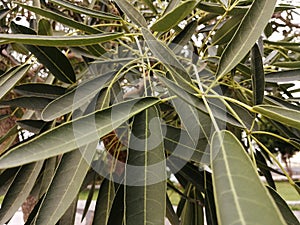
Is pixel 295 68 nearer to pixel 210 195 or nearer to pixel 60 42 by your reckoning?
pixel 210 195

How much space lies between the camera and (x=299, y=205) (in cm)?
482

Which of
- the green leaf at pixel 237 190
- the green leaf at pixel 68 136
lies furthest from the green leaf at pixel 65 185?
the green leaf at pixel 237 190

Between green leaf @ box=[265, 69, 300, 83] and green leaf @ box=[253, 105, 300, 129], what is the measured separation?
0.24 m

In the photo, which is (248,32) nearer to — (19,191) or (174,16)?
(174,16)

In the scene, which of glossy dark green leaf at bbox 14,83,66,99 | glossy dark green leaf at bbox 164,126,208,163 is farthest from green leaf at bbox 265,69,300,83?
glossy dark green leaf at bbox 14,83,66,99

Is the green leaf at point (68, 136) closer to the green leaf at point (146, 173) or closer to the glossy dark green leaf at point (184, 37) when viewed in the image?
the green leaf at point (146, 173)

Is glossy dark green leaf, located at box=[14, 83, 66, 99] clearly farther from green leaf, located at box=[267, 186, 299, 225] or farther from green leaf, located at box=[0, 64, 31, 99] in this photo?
green leaf, located at box=[267, 186, 299, 225]

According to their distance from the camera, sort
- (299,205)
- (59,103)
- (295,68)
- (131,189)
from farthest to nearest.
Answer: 1. (299,205)
2. (295,68)
3. (59,103)
4. (131,189)

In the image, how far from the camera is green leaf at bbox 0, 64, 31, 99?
0.48 meters

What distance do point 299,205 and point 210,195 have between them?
4.77 m

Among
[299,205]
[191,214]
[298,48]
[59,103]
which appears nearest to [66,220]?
[59,103]

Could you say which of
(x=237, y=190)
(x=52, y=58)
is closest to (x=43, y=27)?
(x=52, y=58)

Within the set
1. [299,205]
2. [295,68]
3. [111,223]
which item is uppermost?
[299,205]

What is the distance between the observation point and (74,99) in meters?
0.45
